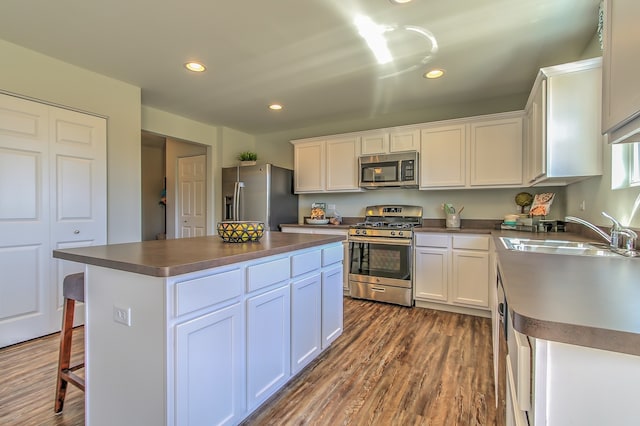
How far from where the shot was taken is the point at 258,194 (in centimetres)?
445

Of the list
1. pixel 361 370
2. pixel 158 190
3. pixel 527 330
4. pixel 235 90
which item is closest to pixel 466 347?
pixel 361 370

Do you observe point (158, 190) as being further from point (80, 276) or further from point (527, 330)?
point (527, 330)

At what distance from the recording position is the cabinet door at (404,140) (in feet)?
12.5

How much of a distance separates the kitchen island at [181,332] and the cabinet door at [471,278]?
7.35 feet

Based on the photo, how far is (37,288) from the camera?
2.68 metres

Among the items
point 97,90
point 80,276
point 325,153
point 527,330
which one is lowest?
point 80,276

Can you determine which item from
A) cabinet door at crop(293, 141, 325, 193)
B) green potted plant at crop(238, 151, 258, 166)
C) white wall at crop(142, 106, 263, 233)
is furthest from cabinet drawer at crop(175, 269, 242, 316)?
green potted plant at crop(238, 151, 258, 166)

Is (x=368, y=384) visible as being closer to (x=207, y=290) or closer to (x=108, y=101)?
(x=207, y=290)

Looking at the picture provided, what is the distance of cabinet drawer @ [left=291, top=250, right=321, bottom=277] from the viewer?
198cm

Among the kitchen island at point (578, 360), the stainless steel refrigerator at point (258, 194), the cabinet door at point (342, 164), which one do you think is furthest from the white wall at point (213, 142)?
the kitchen island at point (578, 360)

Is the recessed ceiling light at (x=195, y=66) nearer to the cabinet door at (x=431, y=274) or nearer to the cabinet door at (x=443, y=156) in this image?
the cabinet door at (x=443, y=156)

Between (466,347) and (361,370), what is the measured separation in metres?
0.99

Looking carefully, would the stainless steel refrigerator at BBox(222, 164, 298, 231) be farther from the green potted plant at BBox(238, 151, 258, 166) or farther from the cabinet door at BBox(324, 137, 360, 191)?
the cabinet door at BBox(324, 137, 360, 191)

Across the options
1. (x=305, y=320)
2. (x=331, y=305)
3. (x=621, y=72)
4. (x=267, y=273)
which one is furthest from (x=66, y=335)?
(x=621, y=72)
